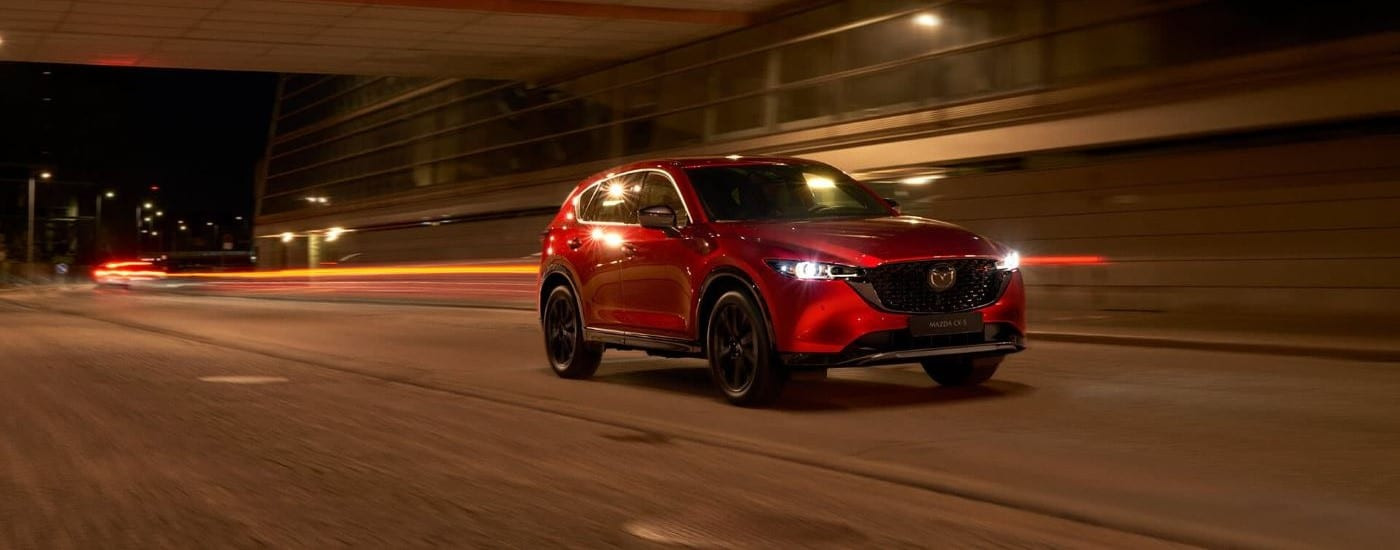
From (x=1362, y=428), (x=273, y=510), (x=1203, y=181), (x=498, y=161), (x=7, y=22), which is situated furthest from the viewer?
(x=498, y=161)

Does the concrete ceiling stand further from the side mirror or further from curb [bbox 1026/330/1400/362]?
the side mirror

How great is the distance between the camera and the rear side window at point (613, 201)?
11406 mm

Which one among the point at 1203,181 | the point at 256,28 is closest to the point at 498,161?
the point at 256,28

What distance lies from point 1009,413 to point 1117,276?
10306 mm

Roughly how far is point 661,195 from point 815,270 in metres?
2.18

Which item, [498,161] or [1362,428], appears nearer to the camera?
[1362,428]

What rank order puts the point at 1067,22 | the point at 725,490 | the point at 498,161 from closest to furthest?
the point at 725,490 → the point at 1067,22 → the point at 498,161

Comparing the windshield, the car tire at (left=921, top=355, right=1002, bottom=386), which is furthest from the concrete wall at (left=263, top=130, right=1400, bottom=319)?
the windshield

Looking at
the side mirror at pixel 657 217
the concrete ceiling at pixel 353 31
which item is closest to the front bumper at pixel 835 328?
the side mirror at pixel 657 217

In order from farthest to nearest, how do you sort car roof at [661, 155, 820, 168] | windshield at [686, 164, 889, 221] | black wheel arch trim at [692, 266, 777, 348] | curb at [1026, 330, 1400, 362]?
curb at [1026, 330, 1400, 362] → car roof at [661, 155, 820, 168] → windshield at [686, 164, 889, 221] → black wheel arch trim at [692, 266, 777, 348]

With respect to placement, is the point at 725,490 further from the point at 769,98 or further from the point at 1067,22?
the point at 769,98

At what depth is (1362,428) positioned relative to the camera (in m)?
8.08

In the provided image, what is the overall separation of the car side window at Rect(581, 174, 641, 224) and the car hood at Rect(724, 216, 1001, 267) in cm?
167

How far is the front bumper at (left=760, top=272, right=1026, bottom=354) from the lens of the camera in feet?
29.6
